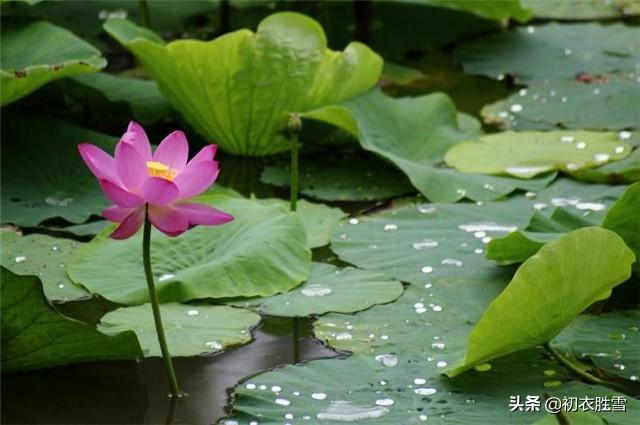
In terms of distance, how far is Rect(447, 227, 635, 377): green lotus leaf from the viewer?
1.49 metres

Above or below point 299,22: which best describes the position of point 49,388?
below

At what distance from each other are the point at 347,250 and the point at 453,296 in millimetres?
285

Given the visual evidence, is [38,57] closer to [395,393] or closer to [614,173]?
[614,173]

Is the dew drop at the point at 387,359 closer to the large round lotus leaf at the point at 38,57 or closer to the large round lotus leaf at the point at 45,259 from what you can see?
the large round lotus leaf at the point at 45,259

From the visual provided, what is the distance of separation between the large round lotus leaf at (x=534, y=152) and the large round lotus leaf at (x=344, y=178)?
0.49 ft

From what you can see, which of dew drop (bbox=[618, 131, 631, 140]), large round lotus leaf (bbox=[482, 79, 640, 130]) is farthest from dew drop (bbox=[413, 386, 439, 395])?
large round lotus leaf (bbox=[482, 79, 640, 130])

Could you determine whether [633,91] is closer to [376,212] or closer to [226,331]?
[376,212]

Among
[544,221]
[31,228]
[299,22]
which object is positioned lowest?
[31,228]

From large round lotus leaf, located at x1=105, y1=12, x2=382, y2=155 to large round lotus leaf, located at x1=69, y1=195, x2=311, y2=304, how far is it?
1.69ft

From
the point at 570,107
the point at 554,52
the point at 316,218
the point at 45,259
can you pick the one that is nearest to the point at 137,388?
the point at 45,259

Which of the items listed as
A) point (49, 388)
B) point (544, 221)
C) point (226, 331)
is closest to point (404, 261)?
point (544, 221)

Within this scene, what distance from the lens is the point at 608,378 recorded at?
161cm

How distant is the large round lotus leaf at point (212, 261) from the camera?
1.87 meters

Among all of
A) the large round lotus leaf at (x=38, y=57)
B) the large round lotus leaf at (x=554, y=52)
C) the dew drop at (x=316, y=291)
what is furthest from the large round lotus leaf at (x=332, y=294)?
the large round lotus leaf at (x=554, y=52)
